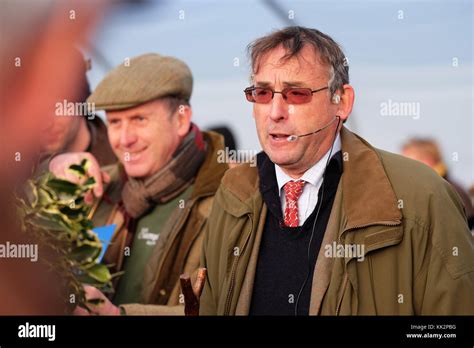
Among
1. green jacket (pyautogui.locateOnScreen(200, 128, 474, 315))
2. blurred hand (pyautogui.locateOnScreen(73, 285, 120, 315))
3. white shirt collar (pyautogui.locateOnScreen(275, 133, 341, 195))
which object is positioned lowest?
blurred hand (pyautogui.locateOnScreen(73, 285, 120, 315))

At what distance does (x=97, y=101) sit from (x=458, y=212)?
5.97 ft

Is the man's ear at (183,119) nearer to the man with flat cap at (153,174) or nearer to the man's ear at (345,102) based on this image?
the man with flat cap at (153,174)

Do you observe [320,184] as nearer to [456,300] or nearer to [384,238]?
[384,238]

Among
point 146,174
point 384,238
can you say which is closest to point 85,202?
point 146,174

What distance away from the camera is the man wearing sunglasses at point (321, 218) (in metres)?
3.28

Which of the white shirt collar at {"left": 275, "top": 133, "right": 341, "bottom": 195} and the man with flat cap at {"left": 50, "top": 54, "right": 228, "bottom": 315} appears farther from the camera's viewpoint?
the man with flat cap at {"left": 50, "top": 54, "right": 228, "bottom": 315}

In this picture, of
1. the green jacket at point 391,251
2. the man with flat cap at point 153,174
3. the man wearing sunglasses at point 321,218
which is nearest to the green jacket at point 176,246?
the man with flat cap at point 153,174

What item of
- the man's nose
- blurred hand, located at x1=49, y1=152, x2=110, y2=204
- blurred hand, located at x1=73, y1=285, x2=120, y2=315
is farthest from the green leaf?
the man's nose

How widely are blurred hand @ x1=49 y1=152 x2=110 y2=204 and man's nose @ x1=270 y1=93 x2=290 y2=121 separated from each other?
1.17 m

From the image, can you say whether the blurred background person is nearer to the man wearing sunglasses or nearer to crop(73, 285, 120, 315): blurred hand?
the man wearing sunglasses

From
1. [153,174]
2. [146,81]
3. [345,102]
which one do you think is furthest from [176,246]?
[345,102]

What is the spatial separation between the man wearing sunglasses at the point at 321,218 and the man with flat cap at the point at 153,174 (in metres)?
0.46

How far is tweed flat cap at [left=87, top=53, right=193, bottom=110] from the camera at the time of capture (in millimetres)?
4223

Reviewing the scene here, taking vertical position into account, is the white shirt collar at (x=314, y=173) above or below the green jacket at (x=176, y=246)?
above
